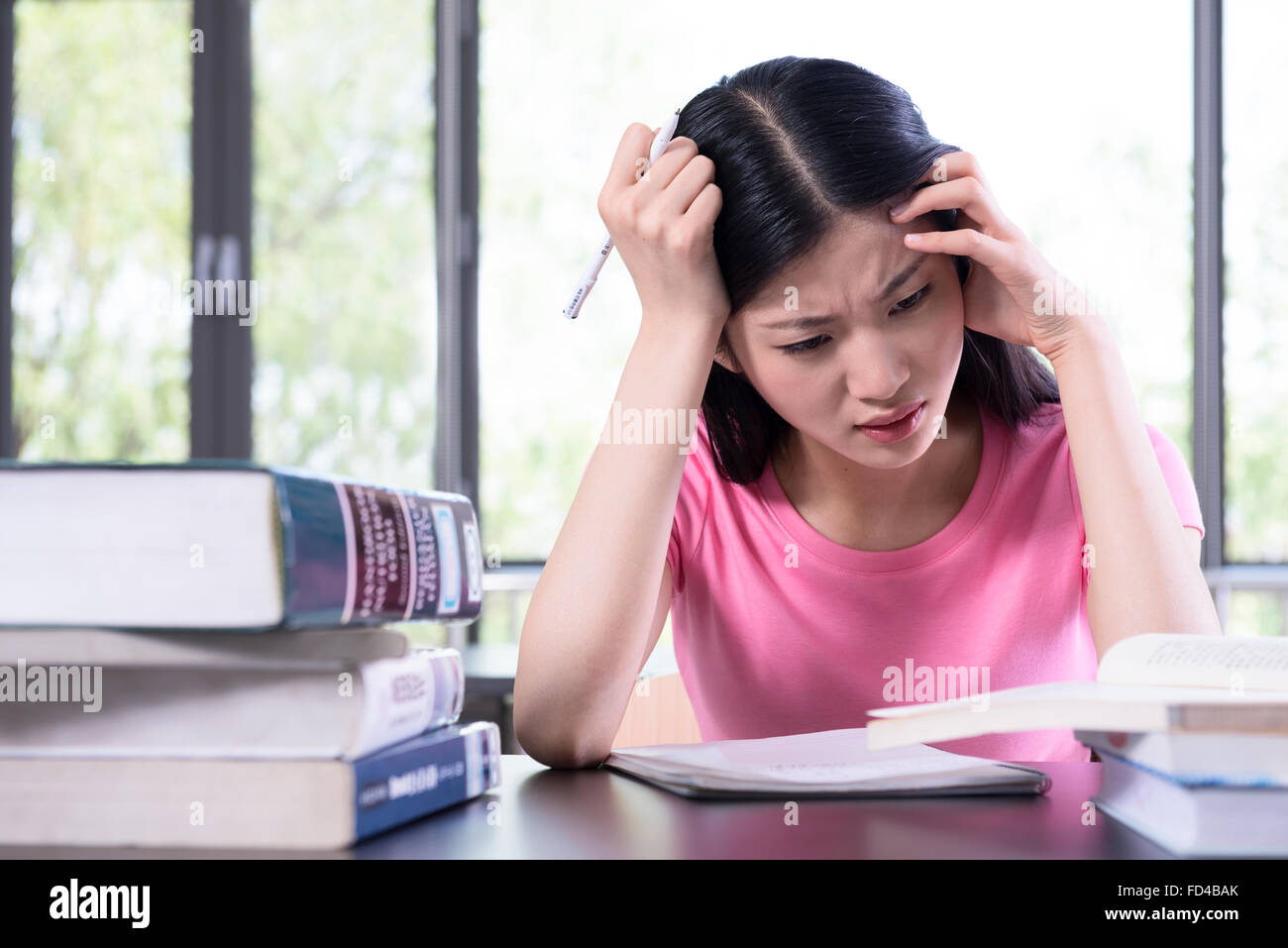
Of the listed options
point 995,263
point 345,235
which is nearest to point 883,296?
point 995,263

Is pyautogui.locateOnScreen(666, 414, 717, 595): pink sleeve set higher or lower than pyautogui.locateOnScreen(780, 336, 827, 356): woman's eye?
lower

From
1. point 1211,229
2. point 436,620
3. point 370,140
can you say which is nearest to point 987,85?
point 1211,229

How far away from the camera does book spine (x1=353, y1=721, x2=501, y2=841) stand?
20.5 inches

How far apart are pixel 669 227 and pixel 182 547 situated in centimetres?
56

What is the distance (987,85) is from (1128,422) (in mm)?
2590

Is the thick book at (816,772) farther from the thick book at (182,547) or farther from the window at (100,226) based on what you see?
the window at (100,226)

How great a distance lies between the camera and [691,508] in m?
1.22

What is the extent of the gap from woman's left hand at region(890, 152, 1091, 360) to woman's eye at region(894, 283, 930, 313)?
0.12ft

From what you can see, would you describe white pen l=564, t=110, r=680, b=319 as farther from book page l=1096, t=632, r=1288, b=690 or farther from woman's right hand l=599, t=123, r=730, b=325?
book page l=1096, t=632, r=1288, b=690

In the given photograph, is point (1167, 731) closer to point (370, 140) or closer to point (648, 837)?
point (648, 837)

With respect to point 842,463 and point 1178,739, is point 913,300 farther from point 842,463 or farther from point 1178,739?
point 1178,739

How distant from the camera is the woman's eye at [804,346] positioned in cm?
96

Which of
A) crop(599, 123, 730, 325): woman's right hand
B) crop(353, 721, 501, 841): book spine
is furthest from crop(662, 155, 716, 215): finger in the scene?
crop(353, 721, 501, 841): book spine

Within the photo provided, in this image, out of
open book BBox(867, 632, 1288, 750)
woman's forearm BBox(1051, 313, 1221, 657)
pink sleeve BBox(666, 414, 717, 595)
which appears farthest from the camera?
pink sleeve BBox(666, 414, 717, 595)
